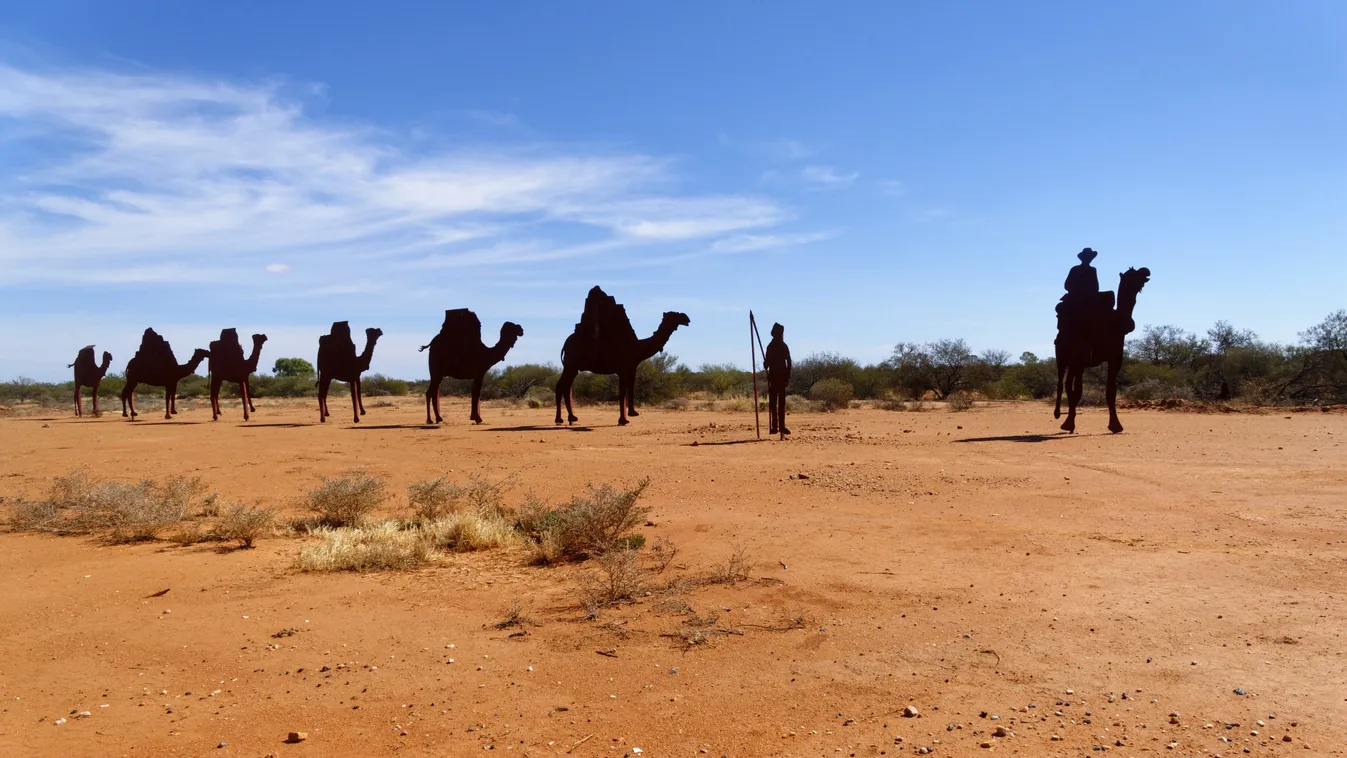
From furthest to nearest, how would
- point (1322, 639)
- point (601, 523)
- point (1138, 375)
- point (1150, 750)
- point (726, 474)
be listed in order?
point (1138, 375)
point (726, 474)
point (601, 523)
point (1322, 639)
point (1150, 750)

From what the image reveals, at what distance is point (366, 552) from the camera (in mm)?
8156

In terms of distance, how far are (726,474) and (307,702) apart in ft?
30.0

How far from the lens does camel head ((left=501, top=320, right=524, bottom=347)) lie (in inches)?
942

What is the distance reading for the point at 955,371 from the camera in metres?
40.2

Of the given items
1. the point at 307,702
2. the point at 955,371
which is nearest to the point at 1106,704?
the point at 307,702

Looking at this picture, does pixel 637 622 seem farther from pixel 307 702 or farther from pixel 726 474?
pixel 726 474

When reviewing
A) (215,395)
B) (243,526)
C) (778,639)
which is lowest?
(778,639)

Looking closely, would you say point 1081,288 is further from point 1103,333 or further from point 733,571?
point 733,571

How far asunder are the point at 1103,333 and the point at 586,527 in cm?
1549

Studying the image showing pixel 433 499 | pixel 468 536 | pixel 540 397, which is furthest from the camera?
pixel 540 397

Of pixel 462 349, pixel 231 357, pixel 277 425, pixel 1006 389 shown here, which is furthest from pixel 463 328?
pixel 1006 389

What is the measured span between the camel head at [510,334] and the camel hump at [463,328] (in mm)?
656

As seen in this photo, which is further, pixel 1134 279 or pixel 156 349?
pixel 156 349

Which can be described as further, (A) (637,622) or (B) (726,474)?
(B) (726,474)
